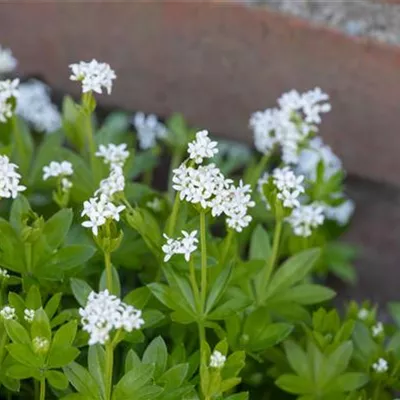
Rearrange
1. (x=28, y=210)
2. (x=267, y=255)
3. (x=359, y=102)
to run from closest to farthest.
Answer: (x=28, y=210), (x=267, y=255), (x=359, y=102)

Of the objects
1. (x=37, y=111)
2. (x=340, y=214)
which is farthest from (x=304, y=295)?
(x=37, y=111)

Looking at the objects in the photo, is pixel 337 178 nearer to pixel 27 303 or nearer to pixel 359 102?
pixel 359 102

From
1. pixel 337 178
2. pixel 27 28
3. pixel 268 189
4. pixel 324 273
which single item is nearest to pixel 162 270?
pixel 268 189

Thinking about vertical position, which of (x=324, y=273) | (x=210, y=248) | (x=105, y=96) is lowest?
(x=324, y=273)

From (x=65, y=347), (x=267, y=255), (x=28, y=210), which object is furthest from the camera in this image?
(x=267, y=255)

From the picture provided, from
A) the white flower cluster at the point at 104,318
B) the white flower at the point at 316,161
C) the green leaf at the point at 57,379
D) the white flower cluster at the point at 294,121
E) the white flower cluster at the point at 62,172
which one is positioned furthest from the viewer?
the white flower at the point at 316,161

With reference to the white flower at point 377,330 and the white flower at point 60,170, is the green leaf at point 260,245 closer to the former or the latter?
the white flower at point 377,330

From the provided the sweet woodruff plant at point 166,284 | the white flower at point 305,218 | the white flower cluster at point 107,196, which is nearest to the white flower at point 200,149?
the sweet woodruff plant at point 166,284
